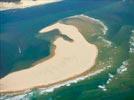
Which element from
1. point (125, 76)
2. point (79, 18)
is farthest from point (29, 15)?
point (125, 76)

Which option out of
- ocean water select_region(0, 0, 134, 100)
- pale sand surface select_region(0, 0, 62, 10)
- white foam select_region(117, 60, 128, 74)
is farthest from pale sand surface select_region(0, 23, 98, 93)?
pale sand surface select_region(0, 0, 62, 10)

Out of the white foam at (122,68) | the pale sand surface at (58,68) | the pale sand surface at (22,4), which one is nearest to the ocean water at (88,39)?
the white foam at (122,68)

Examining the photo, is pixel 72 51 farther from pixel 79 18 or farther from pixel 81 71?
pixel 79 18

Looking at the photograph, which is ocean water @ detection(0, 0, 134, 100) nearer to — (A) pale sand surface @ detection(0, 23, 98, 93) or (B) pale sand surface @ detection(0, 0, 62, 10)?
(A) pale sand surface @ detection(0, 23, 98, 93)

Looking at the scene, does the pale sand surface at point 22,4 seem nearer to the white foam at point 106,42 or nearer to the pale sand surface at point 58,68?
the pale sand surface at point 58,68

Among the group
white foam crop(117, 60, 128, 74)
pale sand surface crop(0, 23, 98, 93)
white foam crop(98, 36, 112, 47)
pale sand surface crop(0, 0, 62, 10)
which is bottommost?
white foam crop(117, 60, 128, 74)

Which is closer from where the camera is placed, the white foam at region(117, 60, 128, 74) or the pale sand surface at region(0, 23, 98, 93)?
the pale sand surface at region(0, 23, 98, 93)
